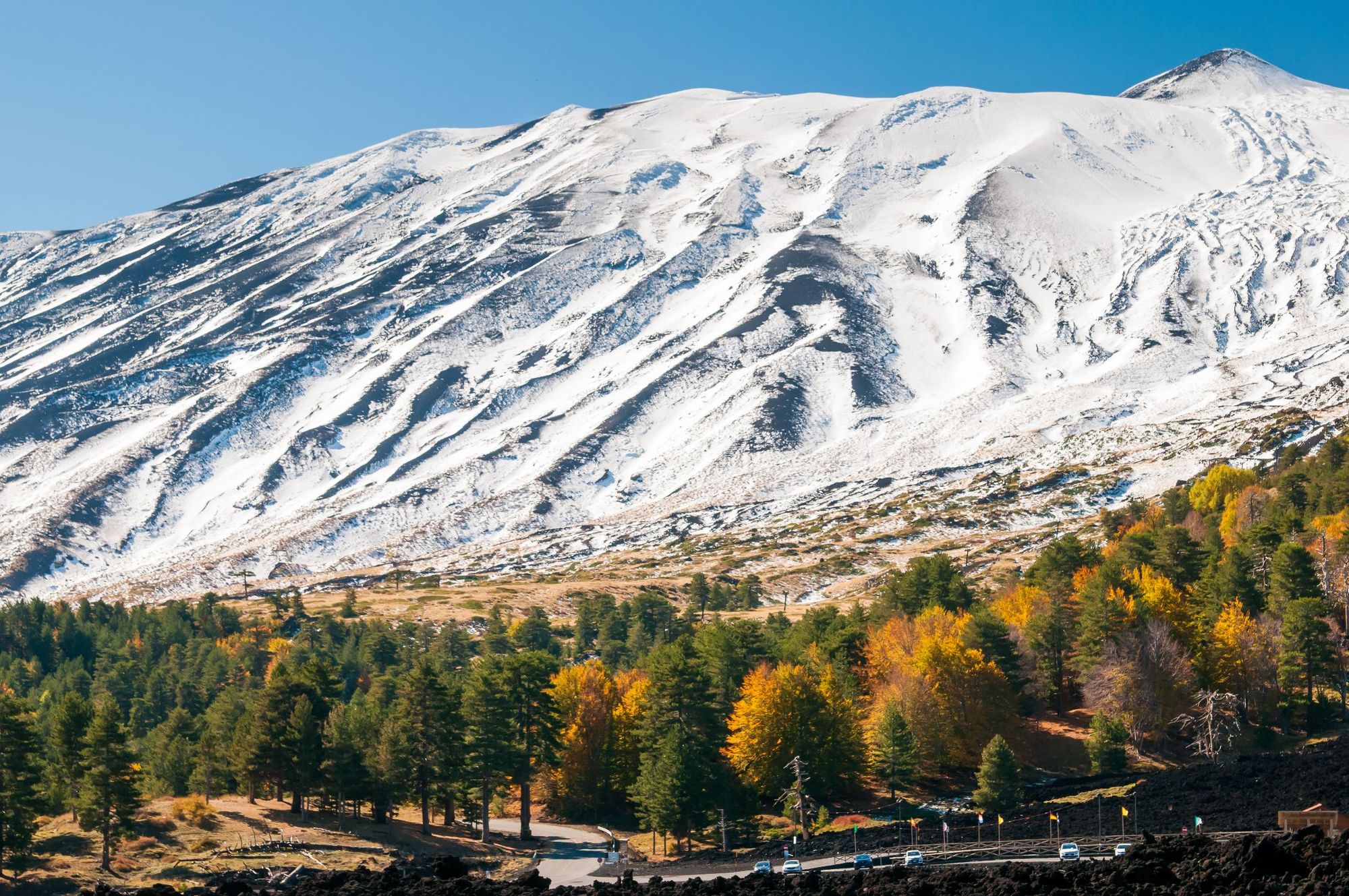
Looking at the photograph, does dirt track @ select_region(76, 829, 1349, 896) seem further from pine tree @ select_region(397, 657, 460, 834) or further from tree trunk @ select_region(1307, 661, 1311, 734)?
tree trunk @ select_region(1307, 661, 1311, 734)

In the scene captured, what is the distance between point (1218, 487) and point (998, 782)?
86.2 meters

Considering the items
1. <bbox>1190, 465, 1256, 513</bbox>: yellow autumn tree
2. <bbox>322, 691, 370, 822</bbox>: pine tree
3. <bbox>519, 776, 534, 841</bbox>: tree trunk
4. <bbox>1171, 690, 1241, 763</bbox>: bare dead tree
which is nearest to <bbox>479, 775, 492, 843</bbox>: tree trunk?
<bbox>519, 776, 534, 841</bbox>: tree trunk

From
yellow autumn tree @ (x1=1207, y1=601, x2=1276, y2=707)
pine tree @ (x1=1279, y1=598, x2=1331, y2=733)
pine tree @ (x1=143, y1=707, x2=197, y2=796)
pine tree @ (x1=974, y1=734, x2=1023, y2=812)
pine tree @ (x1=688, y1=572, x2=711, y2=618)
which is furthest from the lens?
pine tree @ (x1=688, y1=572, x2=711, y2=618)

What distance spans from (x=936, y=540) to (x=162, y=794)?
13865 centimetres

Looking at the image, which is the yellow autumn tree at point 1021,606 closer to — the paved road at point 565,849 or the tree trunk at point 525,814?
the paved road at point 565,849

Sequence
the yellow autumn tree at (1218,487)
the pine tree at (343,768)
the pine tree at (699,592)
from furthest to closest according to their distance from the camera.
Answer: the pine tree at (699,592), the yellow autumn tree at (1218,487), the pine tree at (343,768)

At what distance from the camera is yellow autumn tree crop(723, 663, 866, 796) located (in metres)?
71.0

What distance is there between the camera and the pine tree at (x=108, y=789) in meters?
54.6

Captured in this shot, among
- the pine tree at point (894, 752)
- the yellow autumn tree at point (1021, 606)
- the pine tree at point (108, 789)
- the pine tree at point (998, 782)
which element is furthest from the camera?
the yellow autumn tree at point (1021, 606)

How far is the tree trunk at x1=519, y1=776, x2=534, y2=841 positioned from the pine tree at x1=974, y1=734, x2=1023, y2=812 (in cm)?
2312

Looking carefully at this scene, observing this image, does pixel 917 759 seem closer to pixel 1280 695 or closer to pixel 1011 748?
pixel 1011 748

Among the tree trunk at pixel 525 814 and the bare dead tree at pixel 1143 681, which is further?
the bare dead tree at pixel 1143 681

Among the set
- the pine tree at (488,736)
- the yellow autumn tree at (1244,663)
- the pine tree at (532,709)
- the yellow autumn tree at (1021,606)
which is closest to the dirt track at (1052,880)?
the pine tree at (488,736)

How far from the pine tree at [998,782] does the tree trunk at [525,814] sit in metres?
23.1
